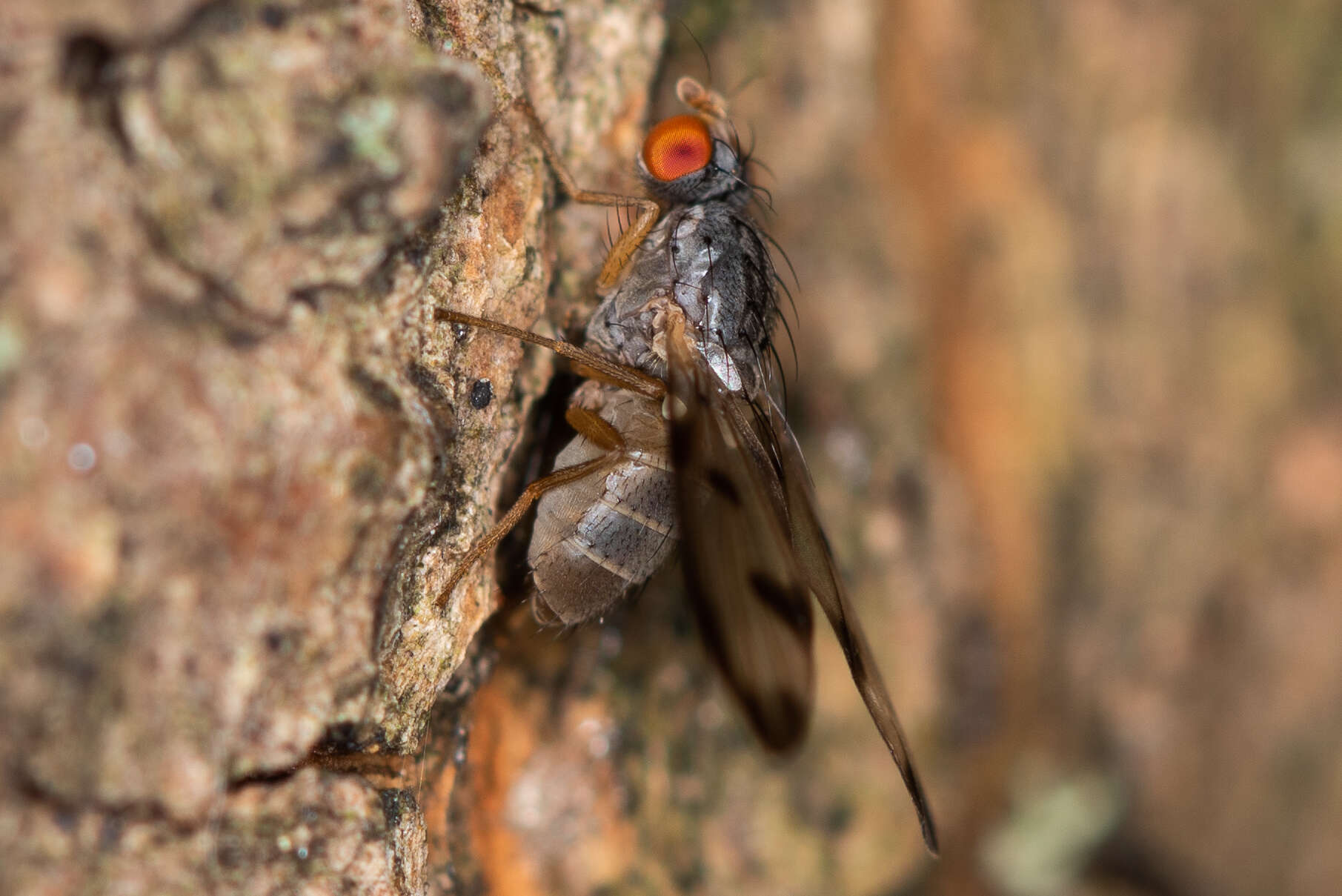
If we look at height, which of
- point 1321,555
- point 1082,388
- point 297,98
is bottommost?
point 1321,555

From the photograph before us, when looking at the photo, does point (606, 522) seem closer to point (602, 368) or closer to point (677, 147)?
point (602, 368)

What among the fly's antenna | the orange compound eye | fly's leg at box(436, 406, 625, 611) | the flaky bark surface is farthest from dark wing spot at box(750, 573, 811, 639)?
the fly's antenna

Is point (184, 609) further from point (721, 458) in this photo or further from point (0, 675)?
point (721, 458)

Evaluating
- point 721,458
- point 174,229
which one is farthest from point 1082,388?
point 174,229

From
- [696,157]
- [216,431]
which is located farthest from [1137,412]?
[216,431]

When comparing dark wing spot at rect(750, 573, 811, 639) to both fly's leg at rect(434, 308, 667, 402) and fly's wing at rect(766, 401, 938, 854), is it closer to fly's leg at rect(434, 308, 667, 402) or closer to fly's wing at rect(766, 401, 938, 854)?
fly's wing at rect(766, 401, 938, 854)

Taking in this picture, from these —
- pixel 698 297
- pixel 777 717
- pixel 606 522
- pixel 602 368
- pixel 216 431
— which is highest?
pixel 216 431
